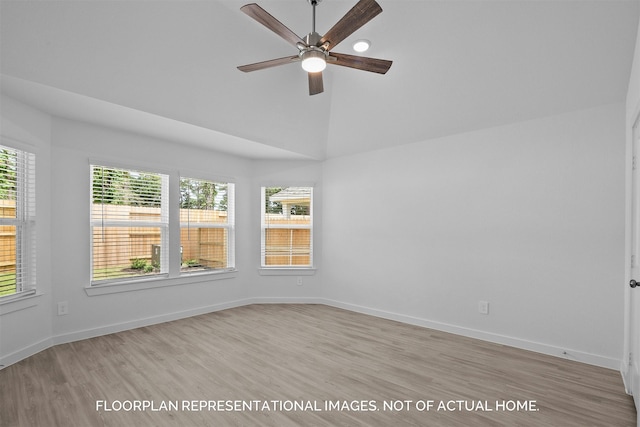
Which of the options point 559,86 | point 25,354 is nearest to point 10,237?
point 25,354

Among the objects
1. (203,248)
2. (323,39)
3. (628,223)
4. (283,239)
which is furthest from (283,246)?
(628,223)

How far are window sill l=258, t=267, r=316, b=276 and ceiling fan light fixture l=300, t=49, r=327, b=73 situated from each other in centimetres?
357

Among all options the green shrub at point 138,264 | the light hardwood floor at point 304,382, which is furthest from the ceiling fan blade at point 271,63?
the green shrub at point 138,264

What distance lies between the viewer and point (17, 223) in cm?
324

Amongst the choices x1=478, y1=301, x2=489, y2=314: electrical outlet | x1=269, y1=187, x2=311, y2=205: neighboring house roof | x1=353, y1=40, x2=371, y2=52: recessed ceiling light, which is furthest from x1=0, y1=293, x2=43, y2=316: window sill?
x1=478, y1=301, x2=489, y2=314: electrical outlet

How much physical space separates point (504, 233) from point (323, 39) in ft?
9.31

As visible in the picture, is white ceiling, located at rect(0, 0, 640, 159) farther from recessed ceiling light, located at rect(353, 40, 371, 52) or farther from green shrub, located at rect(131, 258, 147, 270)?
green shrub, located at rect(131, 258, 147, 270)

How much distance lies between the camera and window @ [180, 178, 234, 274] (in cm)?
481

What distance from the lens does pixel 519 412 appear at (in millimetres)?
2375

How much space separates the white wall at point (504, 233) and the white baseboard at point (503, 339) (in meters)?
0.01

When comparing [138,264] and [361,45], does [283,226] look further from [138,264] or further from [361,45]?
[361,45]

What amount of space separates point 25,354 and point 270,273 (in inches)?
122

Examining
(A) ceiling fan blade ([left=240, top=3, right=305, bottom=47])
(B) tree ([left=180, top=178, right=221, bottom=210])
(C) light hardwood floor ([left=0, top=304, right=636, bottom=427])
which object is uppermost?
(A) ceiling fan blade ([left=240, top=3, right=305, bottom=47])

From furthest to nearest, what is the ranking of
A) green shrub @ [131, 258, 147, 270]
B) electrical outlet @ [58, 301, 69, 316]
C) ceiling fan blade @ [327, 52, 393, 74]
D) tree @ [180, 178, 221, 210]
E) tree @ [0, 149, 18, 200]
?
tree @ [180, 178, 221, 210], green shrub @ [131, 258, 147, 270], electrical outlet @ [58, 301, 69, 316], tree @ [0, 149, 18, 200], ceiling fan blade @ [327, 52, 393, 74]
